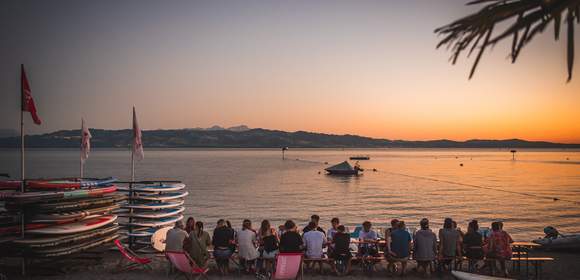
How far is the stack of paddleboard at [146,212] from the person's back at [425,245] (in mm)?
6887

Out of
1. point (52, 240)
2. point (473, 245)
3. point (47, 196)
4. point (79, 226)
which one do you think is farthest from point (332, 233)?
point (47, 196)

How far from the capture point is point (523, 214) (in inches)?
1337

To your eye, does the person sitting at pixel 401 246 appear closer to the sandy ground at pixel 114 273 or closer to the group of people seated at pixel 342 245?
the group of people seated at pixel 342 245

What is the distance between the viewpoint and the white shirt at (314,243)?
1047 cm

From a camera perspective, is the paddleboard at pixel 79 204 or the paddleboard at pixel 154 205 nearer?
the paddleboard at pixel 79 204

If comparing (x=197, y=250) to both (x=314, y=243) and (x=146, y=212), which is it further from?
(x=146, y=212)

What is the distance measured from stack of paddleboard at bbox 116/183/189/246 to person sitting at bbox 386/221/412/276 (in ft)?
20.8

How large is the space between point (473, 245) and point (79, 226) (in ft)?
30.8

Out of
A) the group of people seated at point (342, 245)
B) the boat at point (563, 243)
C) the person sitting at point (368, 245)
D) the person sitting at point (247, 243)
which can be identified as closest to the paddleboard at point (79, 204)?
the group of people seated at point (342, 245)

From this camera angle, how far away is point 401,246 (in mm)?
10477

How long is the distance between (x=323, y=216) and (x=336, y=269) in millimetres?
22305

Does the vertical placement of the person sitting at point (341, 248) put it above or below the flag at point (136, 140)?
below

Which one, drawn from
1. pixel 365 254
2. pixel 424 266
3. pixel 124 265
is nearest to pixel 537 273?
pixel 424 266

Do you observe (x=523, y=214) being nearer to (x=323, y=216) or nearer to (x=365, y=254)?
(x=323, y=216)
